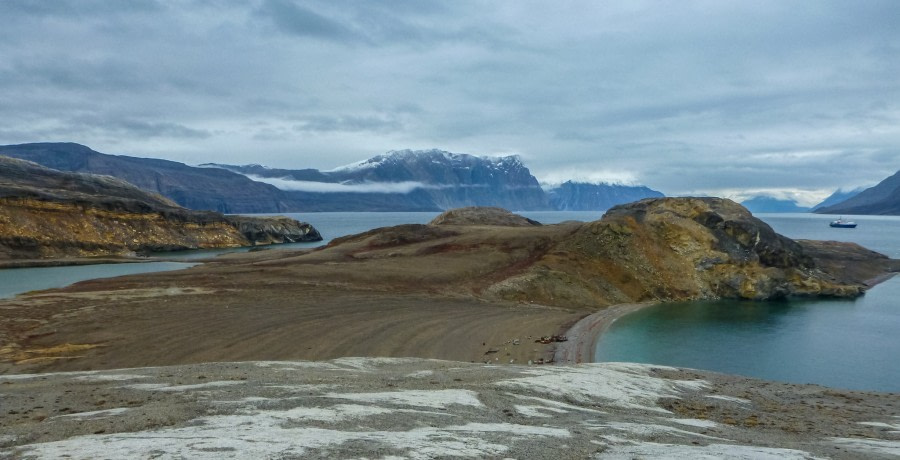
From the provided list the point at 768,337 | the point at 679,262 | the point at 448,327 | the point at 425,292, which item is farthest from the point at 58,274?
the point at 768,337

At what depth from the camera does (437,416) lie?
11.6 metres

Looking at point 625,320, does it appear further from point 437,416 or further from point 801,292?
point 437,416

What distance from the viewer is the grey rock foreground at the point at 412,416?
859 centimetres

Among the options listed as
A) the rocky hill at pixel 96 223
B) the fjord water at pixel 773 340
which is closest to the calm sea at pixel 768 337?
the fjord water at pixel 773 340

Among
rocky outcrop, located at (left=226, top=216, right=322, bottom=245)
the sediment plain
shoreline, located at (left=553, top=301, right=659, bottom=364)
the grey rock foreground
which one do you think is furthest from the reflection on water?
rocky outcrop, located at (left=226, top=216, right=322, bottom=245)

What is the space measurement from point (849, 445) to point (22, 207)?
107 m

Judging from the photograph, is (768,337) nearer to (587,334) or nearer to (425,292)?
(587,334)

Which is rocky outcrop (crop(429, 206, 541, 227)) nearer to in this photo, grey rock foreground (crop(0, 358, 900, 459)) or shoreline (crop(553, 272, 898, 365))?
shoreline (crop(553, 272, 898, 365))

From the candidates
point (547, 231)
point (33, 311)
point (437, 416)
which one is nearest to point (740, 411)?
point (437, 416)

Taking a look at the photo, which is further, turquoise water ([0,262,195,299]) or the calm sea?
turquoise water ([0,262,195,299])

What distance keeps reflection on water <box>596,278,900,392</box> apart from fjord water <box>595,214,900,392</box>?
0.19ft

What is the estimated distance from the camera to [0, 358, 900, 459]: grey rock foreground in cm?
859

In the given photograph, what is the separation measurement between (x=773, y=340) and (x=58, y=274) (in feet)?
244

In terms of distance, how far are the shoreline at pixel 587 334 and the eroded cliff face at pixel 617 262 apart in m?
2.60
